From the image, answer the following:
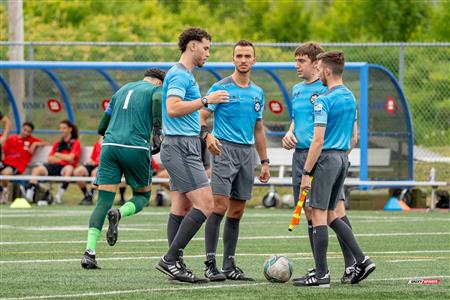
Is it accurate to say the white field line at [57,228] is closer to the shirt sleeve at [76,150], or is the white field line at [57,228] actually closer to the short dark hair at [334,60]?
the shirt sleeve at [76,150]

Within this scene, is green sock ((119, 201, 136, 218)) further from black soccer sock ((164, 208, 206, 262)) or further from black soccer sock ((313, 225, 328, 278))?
black soccer sock ((313, 225, 328, 278))

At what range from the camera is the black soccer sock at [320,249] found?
31.1 feet

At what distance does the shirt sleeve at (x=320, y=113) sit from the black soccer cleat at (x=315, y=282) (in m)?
1.15

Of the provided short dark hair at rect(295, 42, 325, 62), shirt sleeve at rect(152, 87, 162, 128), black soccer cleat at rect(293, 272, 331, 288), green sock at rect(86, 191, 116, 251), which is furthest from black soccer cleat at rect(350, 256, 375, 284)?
green sock at rect(86, 191, 116, 251)

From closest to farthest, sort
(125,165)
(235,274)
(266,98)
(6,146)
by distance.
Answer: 1. (235,274)
2. (125,165)
3. (6,146)
4. (266,98)

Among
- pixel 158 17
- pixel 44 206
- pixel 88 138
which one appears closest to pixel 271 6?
pixel 158 17

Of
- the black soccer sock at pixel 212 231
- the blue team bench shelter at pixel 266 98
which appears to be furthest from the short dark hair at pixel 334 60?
the blue team bench shelter at pixel 266 98

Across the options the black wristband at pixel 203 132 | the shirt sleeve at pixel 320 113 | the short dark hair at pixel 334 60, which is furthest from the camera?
the black wristband at pixel 203 132

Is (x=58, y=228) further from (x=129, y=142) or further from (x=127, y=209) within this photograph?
(x=129, y=142)

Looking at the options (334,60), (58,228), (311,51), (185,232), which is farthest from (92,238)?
(58,228)

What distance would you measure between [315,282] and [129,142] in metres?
2.60

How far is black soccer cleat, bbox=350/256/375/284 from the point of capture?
961cm

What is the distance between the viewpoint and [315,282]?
9.49 m

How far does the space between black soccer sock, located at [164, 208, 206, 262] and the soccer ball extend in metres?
0.65
